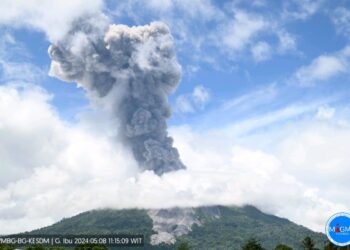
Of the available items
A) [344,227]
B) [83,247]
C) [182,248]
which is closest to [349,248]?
[344,227]

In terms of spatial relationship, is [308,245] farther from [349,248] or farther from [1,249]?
[349,248]

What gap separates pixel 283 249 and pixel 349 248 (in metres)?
130

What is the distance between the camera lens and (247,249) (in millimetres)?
131750

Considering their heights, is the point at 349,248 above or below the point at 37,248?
below

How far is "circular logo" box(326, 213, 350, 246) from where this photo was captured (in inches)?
690

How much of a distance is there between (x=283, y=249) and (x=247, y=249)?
17729 millimetres

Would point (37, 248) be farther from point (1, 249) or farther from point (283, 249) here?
point (283, 249)

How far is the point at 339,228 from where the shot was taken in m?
17.6

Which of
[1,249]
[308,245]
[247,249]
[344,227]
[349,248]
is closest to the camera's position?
[344,227]

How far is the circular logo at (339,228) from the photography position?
1753cm

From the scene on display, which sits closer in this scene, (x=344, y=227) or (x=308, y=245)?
(x=344, y=227)

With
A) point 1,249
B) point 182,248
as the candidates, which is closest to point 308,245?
point 182,248

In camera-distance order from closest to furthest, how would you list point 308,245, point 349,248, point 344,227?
1. point 344,227
2. point 349,248
3. point 308,245

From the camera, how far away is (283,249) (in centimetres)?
14388
